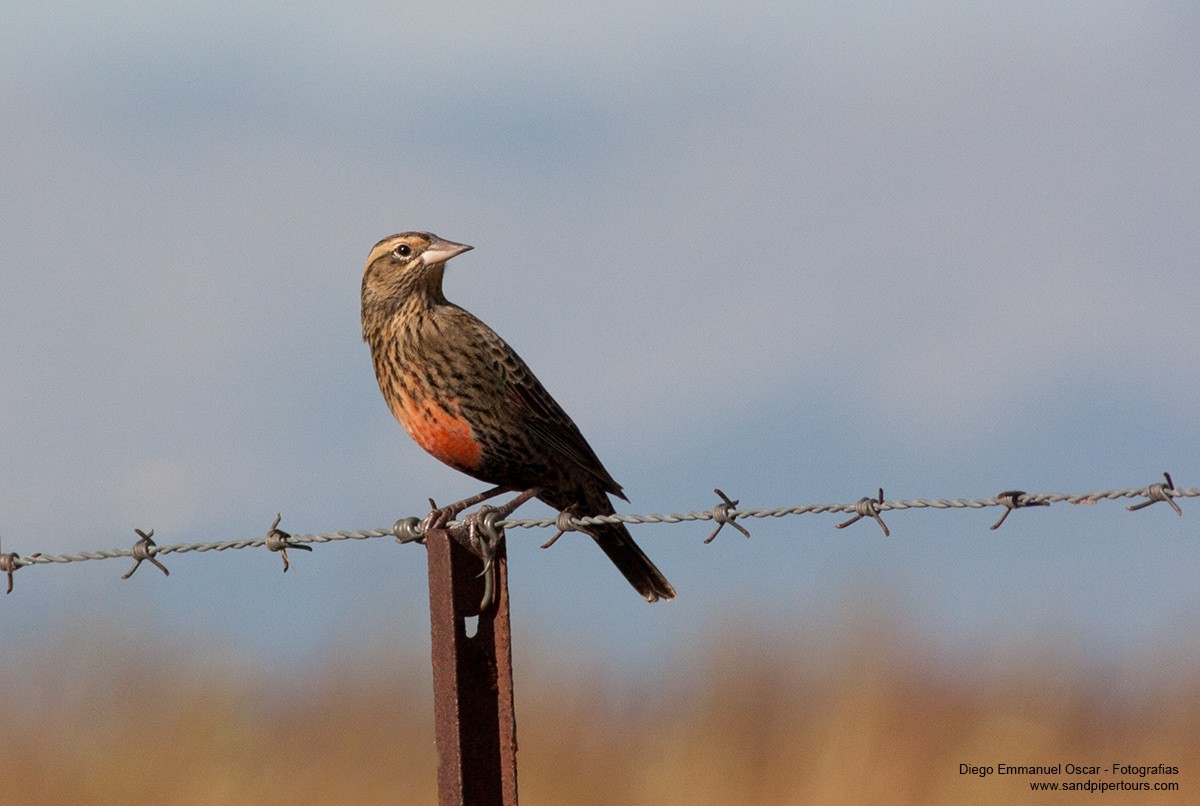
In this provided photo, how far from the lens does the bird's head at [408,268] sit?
751 cm

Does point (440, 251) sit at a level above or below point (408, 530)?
above

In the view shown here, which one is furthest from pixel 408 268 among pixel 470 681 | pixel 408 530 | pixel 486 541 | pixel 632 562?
pixel 470 681

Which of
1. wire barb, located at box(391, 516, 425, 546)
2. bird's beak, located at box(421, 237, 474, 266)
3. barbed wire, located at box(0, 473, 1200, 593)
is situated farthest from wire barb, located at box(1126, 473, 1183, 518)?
bird's beak, located at box(421, 237, 474, 266)

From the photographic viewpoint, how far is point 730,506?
4.61 metres

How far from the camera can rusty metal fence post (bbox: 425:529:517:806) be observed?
436cm

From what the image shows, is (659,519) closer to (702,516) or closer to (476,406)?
(702,516)

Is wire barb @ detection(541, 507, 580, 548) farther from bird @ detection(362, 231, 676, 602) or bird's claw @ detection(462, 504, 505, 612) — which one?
bird @ detection(362, 231, 676, 602)

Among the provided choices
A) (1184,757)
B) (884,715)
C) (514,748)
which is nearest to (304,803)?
(884,715)

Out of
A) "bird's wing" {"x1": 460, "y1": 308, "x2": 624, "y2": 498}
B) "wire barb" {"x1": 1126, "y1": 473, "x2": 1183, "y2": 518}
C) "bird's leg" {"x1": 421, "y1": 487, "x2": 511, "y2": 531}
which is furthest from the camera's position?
"bird's wing" {"x1": 460, "y1": 308, "x2": 624, "y2": 498}

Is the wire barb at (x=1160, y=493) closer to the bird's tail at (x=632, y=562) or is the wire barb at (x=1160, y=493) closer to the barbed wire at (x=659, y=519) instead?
the barbed wire at (x=659, y=519)

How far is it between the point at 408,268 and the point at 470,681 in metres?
3.51

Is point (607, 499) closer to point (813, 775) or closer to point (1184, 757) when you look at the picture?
point (813, 775)

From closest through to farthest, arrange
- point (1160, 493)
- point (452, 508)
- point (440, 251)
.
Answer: point (1160, 493)
point (452, 508)
point (440, 251)

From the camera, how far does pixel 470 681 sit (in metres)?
4.43
